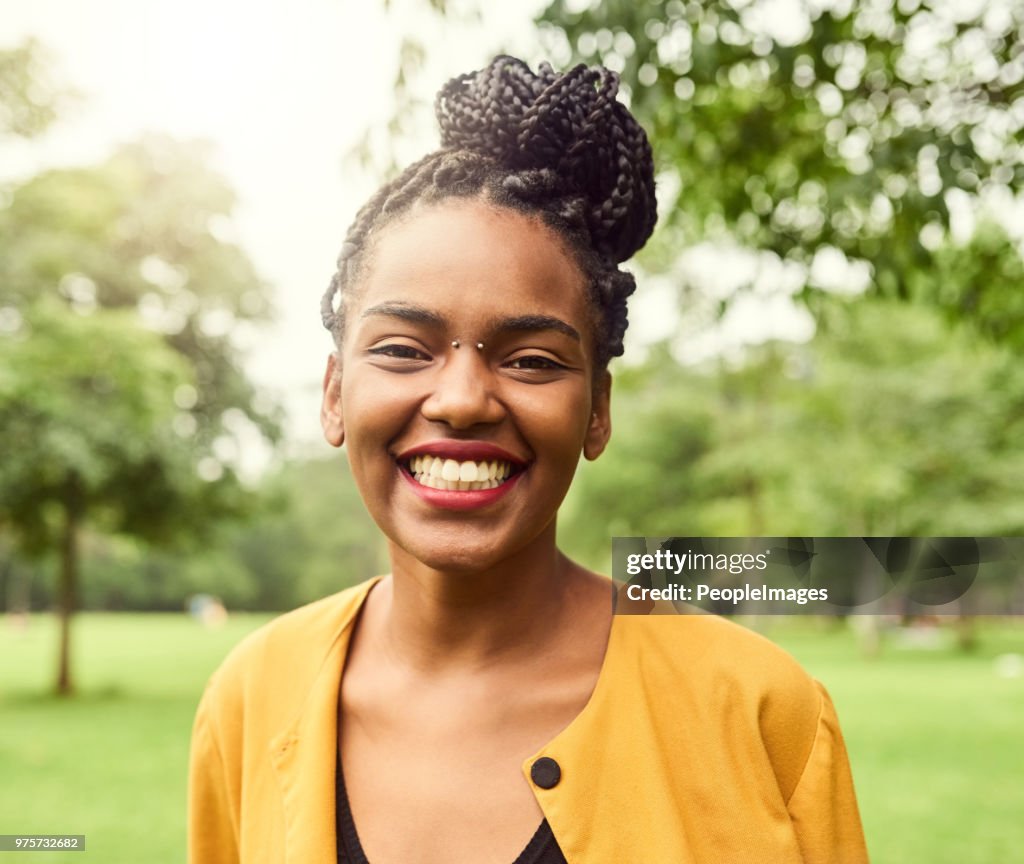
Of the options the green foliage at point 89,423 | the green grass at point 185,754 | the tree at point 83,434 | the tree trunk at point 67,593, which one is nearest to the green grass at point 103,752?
the green grass at point 185,754

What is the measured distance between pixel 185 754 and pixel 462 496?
42.5 feet

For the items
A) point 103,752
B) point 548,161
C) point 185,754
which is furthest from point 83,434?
point 548,161

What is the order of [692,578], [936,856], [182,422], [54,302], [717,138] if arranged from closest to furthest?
[692,578] < [717,138] < [936,856] < [54,302] < [182,422]

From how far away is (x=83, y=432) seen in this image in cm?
1502

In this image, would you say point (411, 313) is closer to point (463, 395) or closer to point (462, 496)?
point (463, 395)

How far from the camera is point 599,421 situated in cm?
198

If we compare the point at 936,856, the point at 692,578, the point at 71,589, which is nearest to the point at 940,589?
the point at 692,578

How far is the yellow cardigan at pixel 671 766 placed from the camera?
1.74 m

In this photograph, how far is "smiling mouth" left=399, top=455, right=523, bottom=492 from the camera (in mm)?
1719

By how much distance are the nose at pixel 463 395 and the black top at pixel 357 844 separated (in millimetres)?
683

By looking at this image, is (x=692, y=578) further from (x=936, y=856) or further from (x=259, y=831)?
(x=936, y=856)

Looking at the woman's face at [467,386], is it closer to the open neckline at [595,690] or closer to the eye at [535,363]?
the eye at [535,363]

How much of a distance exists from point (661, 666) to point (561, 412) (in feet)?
1.64

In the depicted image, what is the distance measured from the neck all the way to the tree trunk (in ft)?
53.1
